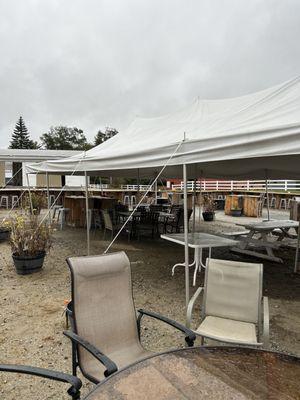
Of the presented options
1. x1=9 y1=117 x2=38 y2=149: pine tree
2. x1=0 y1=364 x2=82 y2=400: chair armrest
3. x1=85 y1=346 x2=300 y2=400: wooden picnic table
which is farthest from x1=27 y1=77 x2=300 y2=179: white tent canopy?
x1=9 y1=117 x2=38 y2=149: pine tree

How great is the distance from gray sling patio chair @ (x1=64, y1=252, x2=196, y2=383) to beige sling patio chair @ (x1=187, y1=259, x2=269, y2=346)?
488mm

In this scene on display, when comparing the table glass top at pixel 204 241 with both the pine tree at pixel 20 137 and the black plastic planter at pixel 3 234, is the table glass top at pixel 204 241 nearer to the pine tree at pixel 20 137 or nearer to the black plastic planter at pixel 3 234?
the black plastic planter at pixel 3 234

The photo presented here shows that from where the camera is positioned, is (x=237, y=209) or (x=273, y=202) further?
(x=273, y=202)

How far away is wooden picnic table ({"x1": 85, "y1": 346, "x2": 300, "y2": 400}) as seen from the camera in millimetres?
1375

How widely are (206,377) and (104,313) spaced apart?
960 mm

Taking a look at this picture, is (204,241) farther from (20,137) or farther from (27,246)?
(20,137)

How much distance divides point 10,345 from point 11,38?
953 centimetres

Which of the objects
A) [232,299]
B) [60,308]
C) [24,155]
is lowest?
[60,308]

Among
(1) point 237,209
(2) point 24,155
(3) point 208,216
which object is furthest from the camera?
(2) point 24,155

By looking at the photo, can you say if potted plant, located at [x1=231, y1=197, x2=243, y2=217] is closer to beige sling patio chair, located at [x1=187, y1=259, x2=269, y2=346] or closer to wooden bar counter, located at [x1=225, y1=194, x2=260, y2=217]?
wooden bar counter, located at [x1=225, y1=194, x2=260, y2=217]

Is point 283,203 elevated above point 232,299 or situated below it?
below

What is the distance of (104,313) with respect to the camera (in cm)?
225

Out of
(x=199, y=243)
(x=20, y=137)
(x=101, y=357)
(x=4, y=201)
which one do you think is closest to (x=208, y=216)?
(x=199, y=243)

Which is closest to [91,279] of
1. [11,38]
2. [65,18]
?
[65,18]
